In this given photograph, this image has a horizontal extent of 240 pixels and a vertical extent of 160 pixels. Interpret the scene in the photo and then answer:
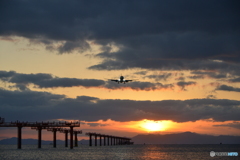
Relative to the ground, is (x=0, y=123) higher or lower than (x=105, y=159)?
higher

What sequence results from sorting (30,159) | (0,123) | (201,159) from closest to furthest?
(30,159)
(201,159)
(0,123)

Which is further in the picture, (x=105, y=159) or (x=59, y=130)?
(x=59, y=130)

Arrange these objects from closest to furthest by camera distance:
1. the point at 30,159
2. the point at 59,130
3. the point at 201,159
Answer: the point at 30,159 < the point at 201,159 < the point at 59,130

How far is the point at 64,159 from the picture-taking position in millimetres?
98750

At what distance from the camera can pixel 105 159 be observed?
100m

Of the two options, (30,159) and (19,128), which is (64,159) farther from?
(19,128)

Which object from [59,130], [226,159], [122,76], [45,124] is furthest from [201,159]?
[59,130]

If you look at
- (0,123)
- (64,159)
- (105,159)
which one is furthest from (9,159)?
(0,123)

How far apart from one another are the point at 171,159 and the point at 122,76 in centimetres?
2790

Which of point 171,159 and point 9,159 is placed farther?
point 171,159

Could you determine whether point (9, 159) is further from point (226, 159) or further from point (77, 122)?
point (226, 159)

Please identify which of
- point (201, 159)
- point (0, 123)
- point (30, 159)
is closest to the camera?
point (30, 159)

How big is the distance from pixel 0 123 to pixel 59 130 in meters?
63.4

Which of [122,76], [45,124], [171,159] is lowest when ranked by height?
[171,159]
